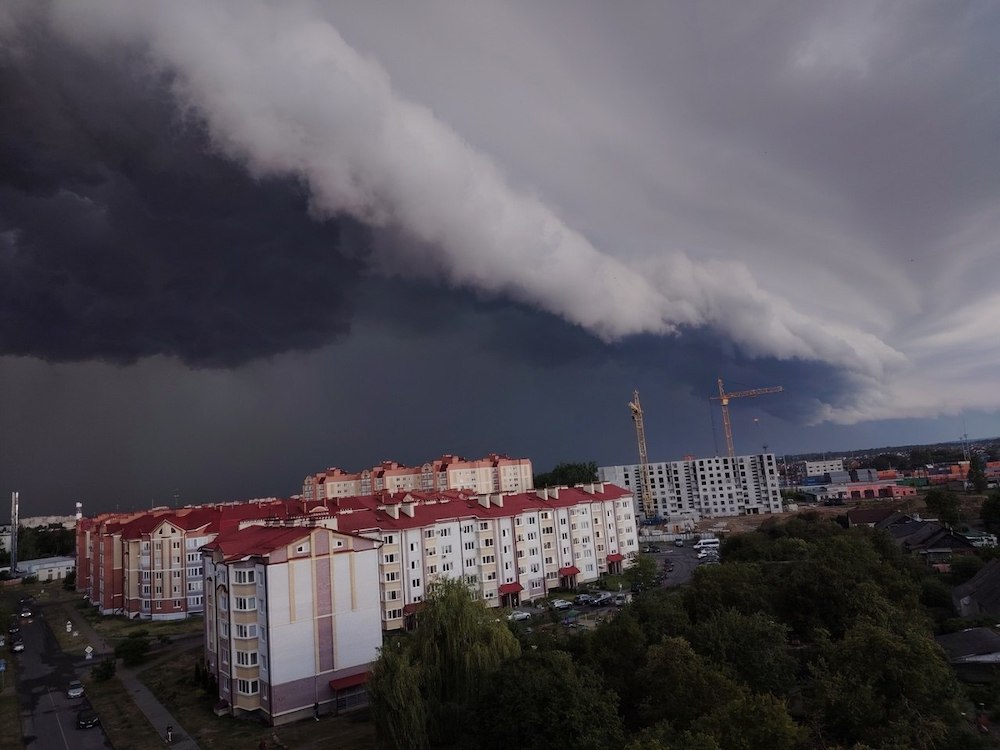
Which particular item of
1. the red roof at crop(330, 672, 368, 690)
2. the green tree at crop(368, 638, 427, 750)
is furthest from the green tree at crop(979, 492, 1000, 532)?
the green tree at crop(368, 638, 427, 750)

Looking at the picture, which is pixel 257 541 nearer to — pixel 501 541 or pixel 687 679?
pixel 687 679

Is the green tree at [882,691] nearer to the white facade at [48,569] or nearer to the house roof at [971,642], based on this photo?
the house roof at [971,642]

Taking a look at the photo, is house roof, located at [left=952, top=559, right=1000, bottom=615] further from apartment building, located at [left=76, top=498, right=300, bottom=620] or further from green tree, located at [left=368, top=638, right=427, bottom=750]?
apartment building, located at [left=76, top=498, right=300, bottom=620]

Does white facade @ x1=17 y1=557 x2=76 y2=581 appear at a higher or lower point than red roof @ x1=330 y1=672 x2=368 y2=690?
higher

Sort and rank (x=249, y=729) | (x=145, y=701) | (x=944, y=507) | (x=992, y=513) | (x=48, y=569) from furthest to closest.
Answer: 1. (x=48, y=569)
2. (x=944, y=507)
3. (x=992, y=513)
4. (x=145, y=701)
5. (x=249, y=729)

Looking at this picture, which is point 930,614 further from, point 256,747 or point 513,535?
point 256,747

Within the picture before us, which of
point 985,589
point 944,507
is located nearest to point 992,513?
point 944,507

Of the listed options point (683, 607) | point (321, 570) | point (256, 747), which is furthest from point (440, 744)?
point (683, 607)
